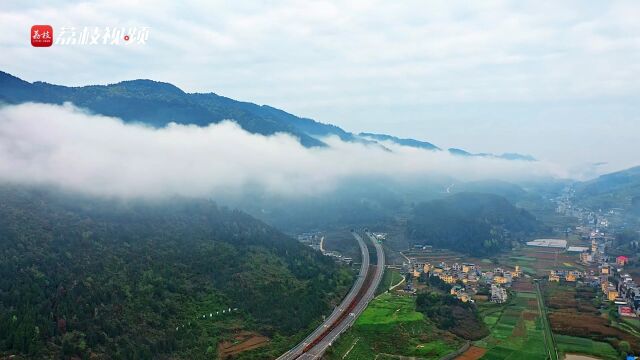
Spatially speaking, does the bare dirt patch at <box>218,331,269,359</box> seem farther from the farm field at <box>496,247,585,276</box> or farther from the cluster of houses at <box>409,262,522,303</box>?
the farm field at <box>496,247,585,276</box>

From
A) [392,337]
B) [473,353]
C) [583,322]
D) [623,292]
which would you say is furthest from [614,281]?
[392,337]

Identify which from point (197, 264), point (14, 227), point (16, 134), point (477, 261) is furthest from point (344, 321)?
point (16, 134)

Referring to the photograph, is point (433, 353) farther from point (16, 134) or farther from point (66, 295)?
point (16, 134)

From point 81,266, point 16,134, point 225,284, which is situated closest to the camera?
point 81,266

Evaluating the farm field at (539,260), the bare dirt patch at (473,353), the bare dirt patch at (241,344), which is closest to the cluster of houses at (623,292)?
the farm field at (539,260)

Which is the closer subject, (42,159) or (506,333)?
(506,333)
